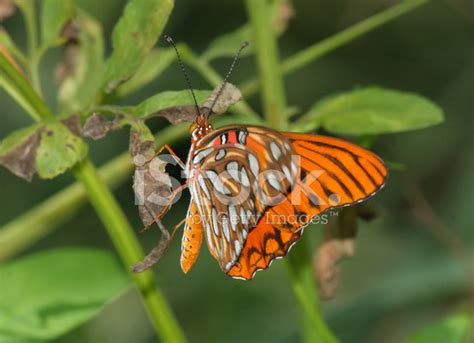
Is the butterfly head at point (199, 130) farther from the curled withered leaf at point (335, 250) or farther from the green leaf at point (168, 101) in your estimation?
the curled withered leaf at point (335, 250)

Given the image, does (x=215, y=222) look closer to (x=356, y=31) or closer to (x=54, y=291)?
(x=54, y=291)

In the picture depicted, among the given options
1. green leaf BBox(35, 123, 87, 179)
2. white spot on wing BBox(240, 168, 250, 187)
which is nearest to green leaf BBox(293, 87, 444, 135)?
white spot on wing BBox(240, 168, 250, 187)

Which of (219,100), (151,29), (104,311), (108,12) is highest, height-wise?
(108,12)

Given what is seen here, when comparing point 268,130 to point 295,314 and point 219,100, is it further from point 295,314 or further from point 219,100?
point 295,314

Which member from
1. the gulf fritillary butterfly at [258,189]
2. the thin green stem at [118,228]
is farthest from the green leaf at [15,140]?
the gulf fritillary butterfly at [258,189]

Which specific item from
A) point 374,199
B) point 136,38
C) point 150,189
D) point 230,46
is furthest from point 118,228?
point 374,199

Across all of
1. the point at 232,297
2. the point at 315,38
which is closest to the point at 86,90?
the point at 232,297

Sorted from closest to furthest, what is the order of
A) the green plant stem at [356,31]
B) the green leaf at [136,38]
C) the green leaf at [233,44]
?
the green leaf at [136,38] → the green plant stem at [356,31] → the green leaf at [233,44]
